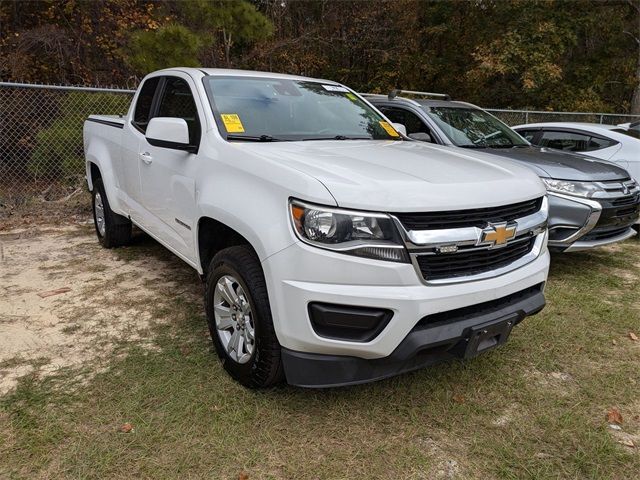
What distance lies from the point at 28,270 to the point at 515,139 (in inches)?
218

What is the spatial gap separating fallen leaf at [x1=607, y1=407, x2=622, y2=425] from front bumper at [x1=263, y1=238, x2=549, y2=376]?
1.16 metres

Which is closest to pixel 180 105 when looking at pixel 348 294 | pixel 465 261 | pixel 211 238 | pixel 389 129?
pixel 211 238

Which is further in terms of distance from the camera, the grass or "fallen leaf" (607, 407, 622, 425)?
"fallen leaf" (607, 407, 622, 425)

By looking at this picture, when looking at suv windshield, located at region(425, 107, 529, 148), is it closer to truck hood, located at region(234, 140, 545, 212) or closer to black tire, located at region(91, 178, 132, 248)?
truck hood, located at region(234, 140, 545, 212)

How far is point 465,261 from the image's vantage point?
2.40 metres

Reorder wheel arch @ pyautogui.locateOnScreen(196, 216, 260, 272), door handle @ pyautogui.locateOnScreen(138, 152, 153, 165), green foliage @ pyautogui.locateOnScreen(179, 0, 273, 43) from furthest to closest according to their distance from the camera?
green foliage @ pyautogui.locateOnScreen(179, 0, 273, 43) < door handle @ pyautogui.locateOnScreen(138, 152, 153, 165) < wheel arch @ pyautogui.locateOnScreen(196, 216, 260, 272)

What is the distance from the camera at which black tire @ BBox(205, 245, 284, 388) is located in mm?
2461

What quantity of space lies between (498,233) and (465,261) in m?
0.24

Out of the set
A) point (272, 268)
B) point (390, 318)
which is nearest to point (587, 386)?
point (390, 318)

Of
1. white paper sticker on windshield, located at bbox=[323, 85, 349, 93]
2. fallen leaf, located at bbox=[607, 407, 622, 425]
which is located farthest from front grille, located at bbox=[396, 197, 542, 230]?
white paper sticker on windshield, located at bbox=[323, 85, 349, 93]

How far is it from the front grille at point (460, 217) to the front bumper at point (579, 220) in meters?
2.29

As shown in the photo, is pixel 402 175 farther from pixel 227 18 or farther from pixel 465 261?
pixel 227 18

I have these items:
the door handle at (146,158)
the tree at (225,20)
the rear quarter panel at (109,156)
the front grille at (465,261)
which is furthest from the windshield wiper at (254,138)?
the tree at (225,20)

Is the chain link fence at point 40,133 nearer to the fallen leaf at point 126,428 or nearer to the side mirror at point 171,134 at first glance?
the side mirror at point 171,134
